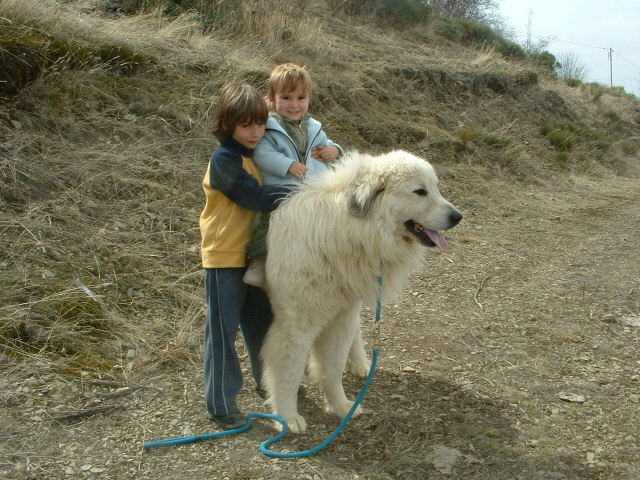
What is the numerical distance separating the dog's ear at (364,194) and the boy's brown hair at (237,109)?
1.95ft

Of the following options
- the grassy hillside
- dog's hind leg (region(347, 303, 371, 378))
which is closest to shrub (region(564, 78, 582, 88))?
the grassy hillside

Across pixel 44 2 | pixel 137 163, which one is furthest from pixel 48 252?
pixel 44 2

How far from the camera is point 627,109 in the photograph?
17.9 meters

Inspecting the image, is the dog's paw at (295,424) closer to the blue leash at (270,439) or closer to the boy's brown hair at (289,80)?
A: the blue leash at (270,439)

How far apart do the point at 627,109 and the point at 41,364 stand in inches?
733

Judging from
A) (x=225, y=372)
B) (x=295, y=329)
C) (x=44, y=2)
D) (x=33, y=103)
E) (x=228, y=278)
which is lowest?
(x=225, y=372)

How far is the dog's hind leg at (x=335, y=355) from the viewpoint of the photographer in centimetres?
340

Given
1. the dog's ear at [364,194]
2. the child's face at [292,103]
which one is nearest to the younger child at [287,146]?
the child's face at [292,103]

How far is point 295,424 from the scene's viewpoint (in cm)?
328

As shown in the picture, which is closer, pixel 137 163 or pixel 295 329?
pixel 295 329

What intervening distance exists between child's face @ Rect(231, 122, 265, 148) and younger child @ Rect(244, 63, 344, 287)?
112 millimetres

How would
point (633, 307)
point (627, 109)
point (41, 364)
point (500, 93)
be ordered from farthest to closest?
point (627, 109) → point (500, 93) → point (633, 307) → point (41, 364)

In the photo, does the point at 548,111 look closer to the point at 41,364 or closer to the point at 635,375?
the point at 635,375

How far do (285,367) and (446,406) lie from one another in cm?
106
